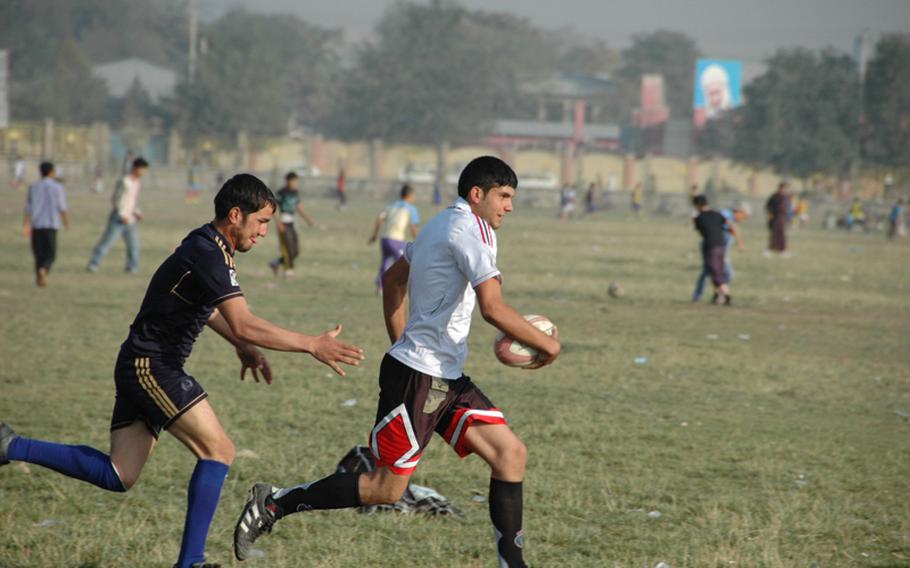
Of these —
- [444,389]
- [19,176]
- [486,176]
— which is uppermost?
[486,176]

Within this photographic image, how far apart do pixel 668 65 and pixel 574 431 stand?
138 m

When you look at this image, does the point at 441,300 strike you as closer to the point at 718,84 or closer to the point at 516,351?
the point at 516,351

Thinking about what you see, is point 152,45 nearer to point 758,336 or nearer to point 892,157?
point 892,157

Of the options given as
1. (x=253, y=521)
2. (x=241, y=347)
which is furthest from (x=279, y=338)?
(x=253, y=521)

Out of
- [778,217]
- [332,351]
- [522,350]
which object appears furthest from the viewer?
[778,217]

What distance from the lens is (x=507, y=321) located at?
4.93m

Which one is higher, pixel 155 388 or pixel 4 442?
pixel 155 388

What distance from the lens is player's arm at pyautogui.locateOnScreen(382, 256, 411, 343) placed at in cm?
560

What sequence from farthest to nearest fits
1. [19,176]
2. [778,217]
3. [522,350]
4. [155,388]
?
1. [19,176]
2. [778,217]
3. [522,350]
4. [155,388]

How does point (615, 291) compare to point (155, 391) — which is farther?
point (615, 291)

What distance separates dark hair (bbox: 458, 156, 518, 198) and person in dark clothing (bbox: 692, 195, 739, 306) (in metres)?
13.5

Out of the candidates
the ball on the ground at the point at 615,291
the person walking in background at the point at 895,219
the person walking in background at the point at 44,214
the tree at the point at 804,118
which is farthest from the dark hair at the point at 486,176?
the tree at the point at 804,118

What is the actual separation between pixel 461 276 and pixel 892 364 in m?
9.51

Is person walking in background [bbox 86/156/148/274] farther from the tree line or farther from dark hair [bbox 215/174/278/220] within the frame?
the tree line
